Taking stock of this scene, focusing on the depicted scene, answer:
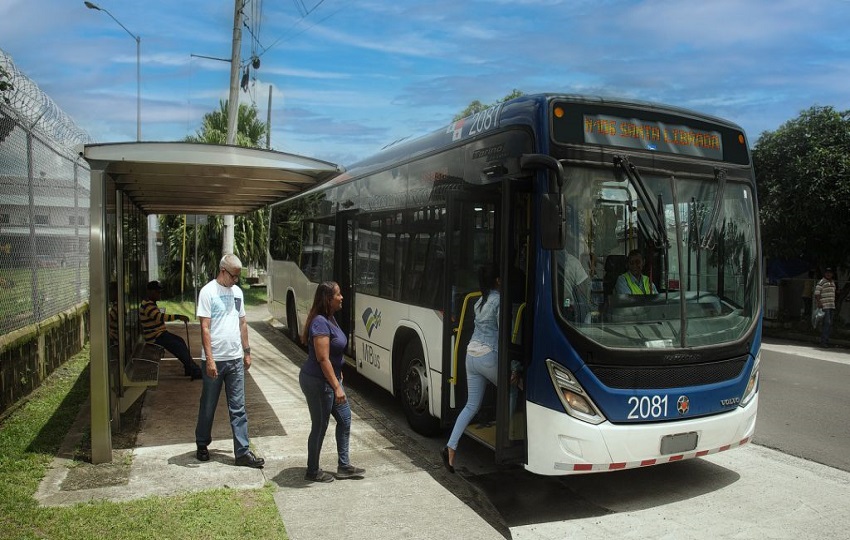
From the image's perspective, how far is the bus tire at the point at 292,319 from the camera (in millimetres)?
13789

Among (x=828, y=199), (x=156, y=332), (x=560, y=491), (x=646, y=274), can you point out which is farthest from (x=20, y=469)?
(x=828, y=199)

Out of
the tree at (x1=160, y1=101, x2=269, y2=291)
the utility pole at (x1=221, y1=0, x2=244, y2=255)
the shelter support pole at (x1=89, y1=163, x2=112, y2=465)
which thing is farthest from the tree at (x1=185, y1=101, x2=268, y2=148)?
the shelter support pole at (x1=89, y1=163, x2=112, y2=465)

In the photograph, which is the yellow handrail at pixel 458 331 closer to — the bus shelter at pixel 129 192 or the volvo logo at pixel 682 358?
the volvo logo at pixel 682 358

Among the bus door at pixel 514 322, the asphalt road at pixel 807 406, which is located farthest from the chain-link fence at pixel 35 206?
the asphalt road at pixel 807 406

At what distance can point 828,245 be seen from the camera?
17109mm

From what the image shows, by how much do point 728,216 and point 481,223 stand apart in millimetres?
2083

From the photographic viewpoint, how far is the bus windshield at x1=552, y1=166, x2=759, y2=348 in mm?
5090

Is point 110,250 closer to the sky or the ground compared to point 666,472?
closer to the sky

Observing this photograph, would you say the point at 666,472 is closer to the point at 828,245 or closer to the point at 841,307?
the point at 828,245

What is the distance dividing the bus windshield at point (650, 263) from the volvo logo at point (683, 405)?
40cm

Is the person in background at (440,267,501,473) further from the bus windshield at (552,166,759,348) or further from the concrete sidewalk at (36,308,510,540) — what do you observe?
the bus windshield at (552,166,759,348)

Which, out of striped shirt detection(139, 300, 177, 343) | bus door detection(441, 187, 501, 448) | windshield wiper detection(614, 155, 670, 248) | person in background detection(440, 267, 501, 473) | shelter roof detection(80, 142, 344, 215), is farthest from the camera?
striped shirt detection(139, 300, 177, 343)

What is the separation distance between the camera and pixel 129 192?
947 cm

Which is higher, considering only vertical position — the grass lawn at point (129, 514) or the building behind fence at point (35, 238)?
the building behind fence at point (35, 238)
